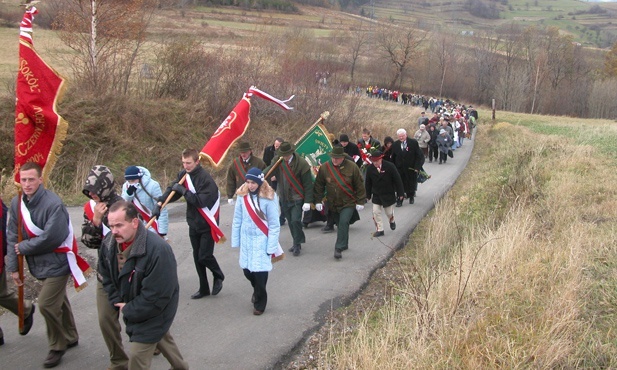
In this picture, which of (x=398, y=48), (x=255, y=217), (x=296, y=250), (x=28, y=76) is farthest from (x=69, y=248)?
(x=398, y=48)

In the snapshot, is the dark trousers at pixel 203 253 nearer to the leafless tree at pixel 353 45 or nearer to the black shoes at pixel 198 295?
the black shoes at pixel 198 295

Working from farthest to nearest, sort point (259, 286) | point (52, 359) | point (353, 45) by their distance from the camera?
point (353, 45)
point (259, 286)
point (52, 359)

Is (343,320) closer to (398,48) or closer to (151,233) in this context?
(151,233)

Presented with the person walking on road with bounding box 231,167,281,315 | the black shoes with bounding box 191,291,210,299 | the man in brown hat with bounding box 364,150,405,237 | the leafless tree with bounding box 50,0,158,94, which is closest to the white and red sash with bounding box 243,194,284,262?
the person walking on road with bounding box 231,167,281,315

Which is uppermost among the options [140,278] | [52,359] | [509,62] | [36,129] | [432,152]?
[36,129]

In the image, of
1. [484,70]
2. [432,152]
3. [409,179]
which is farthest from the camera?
[484,70]

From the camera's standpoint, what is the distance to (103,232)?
550cm

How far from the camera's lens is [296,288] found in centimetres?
793

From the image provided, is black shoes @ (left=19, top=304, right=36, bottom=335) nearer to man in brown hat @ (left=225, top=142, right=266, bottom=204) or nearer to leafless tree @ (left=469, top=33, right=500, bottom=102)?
man in brown hat @ (left=225, top=142, right=266, bottom=204)

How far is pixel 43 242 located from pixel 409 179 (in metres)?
9.91

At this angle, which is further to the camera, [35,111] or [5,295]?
[35,111]

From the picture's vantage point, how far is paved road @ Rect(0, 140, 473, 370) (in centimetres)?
582

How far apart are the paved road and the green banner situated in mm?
2356

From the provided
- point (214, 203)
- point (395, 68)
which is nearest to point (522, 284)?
point (214, 203)
